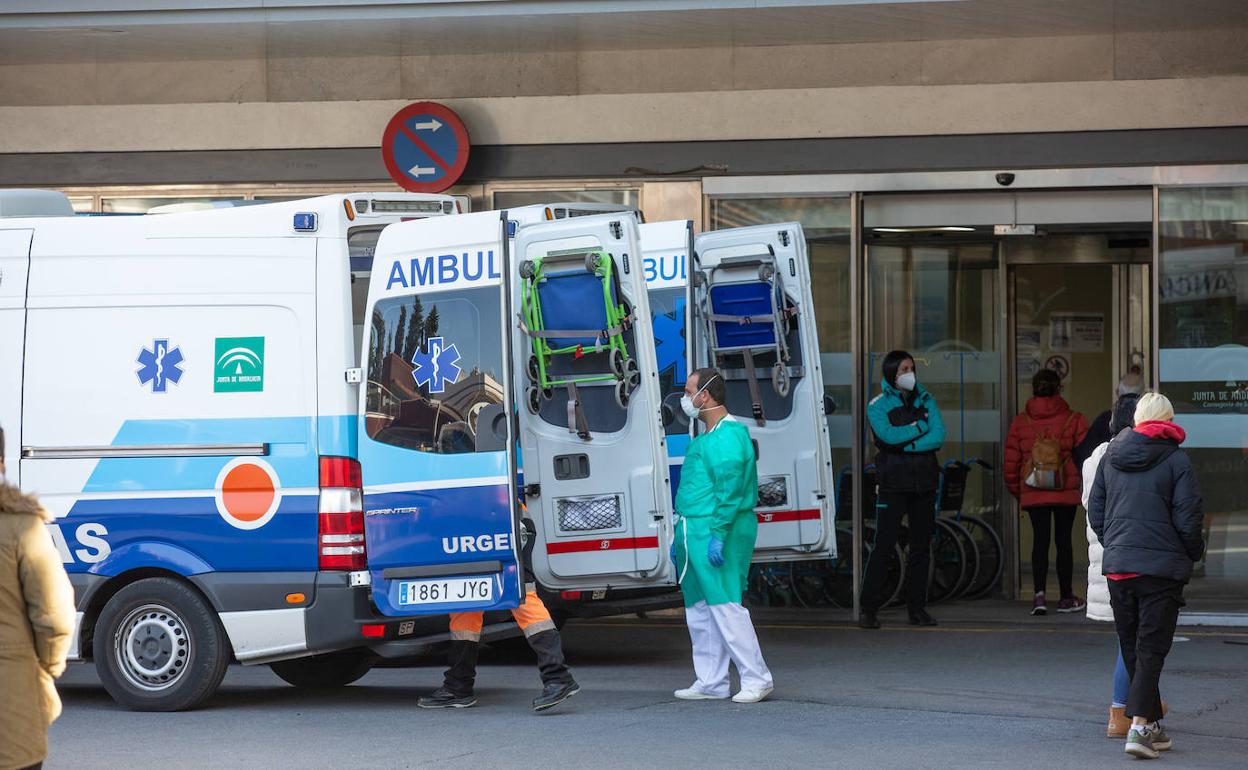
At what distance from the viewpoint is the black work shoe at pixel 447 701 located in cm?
877

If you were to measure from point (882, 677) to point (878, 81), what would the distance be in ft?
16.9

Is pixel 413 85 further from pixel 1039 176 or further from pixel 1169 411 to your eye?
pixel 1169 411

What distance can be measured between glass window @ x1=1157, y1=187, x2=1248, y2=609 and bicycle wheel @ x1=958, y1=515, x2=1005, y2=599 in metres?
1.73

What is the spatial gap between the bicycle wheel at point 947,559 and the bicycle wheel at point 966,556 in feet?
0.06

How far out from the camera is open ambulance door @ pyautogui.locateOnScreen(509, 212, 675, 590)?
9.04 meters

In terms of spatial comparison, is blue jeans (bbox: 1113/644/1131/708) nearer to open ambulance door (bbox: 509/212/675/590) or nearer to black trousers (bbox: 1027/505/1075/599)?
open ambulance door (bbox: 509/212/675/590)

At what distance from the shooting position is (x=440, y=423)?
848 cm

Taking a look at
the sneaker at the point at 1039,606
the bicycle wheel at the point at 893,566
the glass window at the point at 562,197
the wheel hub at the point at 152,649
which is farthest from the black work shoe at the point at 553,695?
the glass window at the point at 562,197

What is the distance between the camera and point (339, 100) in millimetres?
13992

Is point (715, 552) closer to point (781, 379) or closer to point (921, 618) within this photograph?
point (781, 379)

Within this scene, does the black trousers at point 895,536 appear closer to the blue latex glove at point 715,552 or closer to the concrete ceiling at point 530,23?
the concrete ceiling at point 530,23

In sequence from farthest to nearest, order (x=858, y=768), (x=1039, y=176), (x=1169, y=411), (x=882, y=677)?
(x=1039, y=176) < (x=882, y=677) < (x=1169, y=411) < (x=858, y=768)

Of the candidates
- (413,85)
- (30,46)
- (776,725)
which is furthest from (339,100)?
(776,725)

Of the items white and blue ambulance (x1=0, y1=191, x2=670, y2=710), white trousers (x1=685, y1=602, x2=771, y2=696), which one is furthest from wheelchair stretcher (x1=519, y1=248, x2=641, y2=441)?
white trousers (x1=685, y1=602, x2=771, y2=696)
